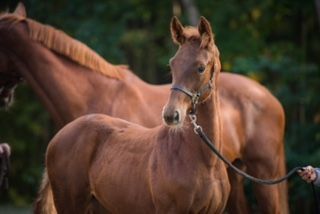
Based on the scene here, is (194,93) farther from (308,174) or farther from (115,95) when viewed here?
(115,95)

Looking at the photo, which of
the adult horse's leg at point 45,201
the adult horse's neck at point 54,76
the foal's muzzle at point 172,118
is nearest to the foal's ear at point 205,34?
the foal's muzzle at point 172,118

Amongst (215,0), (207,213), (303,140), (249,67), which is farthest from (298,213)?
(207,213)

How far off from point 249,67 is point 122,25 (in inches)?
121

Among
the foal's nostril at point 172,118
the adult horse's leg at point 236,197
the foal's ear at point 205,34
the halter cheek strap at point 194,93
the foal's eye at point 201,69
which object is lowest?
the adult horse's leg at point 236,197

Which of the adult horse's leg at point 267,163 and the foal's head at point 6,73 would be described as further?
the foal's head at point 6,73

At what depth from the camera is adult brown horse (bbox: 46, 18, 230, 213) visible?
5.30 m

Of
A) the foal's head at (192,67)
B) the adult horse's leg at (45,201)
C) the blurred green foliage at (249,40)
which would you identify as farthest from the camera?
the blurred green foliage at (249,40)

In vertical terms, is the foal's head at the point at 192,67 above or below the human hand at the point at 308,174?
above

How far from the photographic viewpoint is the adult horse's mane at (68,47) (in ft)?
25.4

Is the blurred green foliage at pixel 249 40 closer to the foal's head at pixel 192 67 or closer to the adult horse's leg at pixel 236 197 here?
the adult horse's leg at pixel 236 197

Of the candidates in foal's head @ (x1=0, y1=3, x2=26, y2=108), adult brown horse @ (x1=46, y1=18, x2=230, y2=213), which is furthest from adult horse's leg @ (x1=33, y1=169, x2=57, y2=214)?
foal's head @ (x1=0, y1=3, x2=26, y2=108)

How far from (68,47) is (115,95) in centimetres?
66

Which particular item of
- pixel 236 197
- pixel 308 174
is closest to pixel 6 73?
pixel 236 197

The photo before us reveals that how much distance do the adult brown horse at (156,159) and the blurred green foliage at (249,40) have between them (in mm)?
4629
